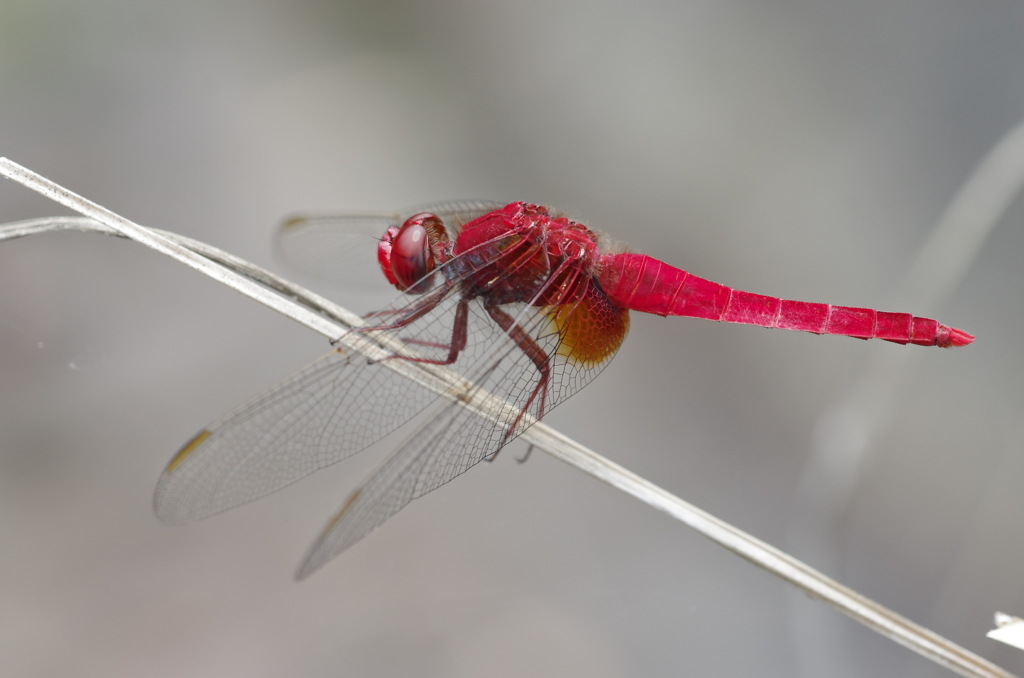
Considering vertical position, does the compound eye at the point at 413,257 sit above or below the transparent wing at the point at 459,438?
above

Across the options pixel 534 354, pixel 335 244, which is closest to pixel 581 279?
pixel 534 354

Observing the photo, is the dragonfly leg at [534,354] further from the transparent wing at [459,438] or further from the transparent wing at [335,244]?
the transparent wing at [335,244]

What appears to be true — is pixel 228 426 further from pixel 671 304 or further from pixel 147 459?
pixel 671 304

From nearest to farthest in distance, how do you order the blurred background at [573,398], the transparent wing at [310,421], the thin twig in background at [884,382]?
the transparent wing at [310,421] < the blurred background at [573,398] < the thin twig in background at [884,382]

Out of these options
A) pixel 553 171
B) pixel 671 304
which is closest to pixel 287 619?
pixel 671 304

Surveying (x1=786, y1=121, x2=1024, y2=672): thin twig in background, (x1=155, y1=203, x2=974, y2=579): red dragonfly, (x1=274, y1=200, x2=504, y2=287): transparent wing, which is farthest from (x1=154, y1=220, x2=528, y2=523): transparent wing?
(x1=786, y1=121, x2=1024, y2=672): thin twig in background

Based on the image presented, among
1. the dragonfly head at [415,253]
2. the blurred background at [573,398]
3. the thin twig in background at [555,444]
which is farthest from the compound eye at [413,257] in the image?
the blurred background at [573,398]

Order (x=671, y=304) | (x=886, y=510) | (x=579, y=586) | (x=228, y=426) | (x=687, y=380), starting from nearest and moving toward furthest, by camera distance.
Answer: (x=228, y=426) < (x=671, y=304) < (x=579, y=586) < (x=886, y=510) < (x=687, y=380)
